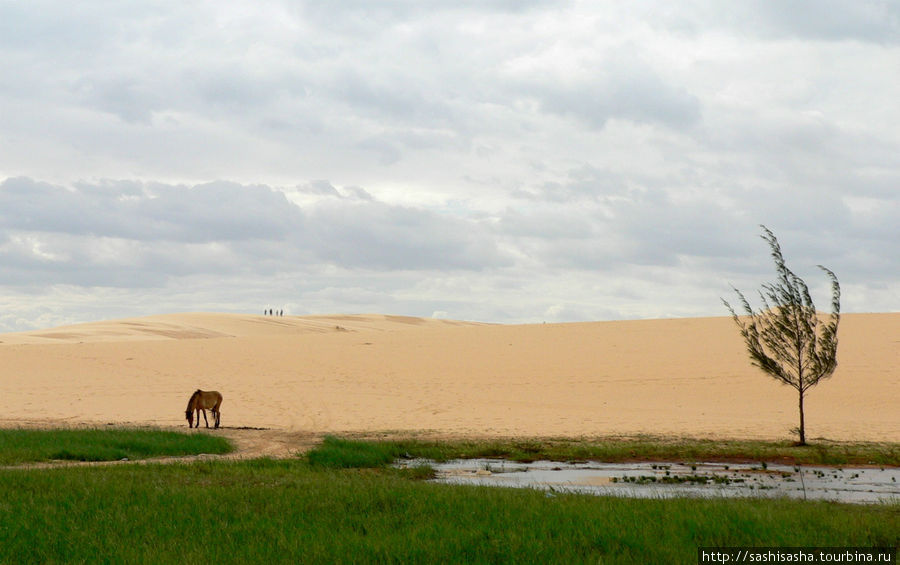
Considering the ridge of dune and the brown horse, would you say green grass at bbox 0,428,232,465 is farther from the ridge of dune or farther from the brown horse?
the ridge of dune

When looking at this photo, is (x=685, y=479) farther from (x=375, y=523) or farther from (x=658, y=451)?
(x=375, y=523)

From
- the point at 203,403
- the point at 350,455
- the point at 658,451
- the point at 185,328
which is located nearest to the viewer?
the point at 350,455

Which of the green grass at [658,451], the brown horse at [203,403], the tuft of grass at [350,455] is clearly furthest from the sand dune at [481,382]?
the tuft of grass at [350,455]

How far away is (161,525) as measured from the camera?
9805 millimetres

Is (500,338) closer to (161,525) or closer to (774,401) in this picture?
(774,401)

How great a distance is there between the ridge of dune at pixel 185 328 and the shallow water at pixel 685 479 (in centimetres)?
4653

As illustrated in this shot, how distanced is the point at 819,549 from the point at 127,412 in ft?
91.1

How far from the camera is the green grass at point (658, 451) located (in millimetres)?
18703

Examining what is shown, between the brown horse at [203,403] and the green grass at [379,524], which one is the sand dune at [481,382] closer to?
the brown horse at [203,403]

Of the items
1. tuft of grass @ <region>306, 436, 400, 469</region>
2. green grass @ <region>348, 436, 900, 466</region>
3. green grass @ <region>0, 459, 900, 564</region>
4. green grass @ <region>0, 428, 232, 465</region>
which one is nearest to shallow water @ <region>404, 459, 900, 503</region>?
tuft of grass @ <region>306, 436, 400, 469</region>

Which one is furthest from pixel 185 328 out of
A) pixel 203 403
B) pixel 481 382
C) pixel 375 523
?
pixel 375 523

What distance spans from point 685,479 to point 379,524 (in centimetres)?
721

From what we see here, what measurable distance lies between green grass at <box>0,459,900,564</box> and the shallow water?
1633 millimetres

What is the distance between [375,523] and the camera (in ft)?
33.2
